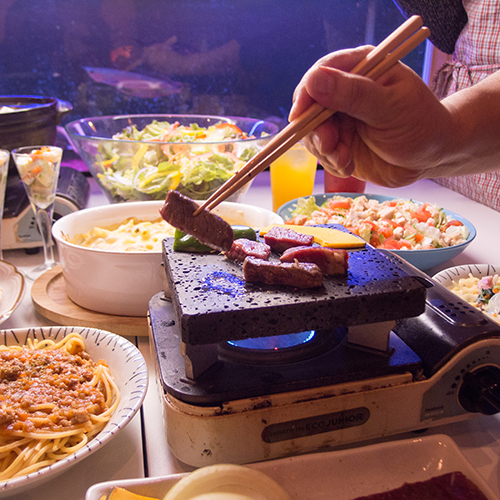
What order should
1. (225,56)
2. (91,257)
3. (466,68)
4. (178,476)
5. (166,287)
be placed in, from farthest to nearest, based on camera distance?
(225,56) < (466,68) < (91,257) < (166,287) < (178,476)

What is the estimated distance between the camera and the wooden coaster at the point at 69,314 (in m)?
1.16

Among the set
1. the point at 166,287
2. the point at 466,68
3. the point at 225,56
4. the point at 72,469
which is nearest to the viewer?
the point at 72,469

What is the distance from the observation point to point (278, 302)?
2.25ft

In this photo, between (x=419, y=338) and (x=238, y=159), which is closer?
(x=419, y=338)

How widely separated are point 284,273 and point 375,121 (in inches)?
15.4

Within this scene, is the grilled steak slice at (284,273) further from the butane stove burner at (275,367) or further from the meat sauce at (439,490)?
the meat sauce at (439,490)

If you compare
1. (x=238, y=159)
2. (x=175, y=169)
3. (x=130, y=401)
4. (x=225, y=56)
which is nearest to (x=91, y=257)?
(x=130, y=401)

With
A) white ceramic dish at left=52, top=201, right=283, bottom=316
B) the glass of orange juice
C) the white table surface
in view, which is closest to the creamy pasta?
white ceramic dish at left=52, top=201, right=283, bottom=316

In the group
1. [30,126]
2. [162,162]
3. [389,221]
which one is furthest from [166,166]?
[389,221]

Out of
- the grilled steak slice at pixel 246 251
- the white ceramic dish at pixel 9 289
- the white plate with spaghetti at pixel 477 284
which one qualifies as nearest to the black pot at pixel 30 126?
the white ceramic dish at pixel 9 289

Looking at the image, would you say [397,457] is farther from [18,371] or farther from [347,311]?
[18,371]

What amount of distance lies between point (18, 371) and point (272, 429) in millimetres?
488

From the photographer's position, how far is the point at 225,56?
2611mm

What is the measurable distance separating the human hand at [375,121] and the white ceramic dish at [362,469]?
22.6 inches
